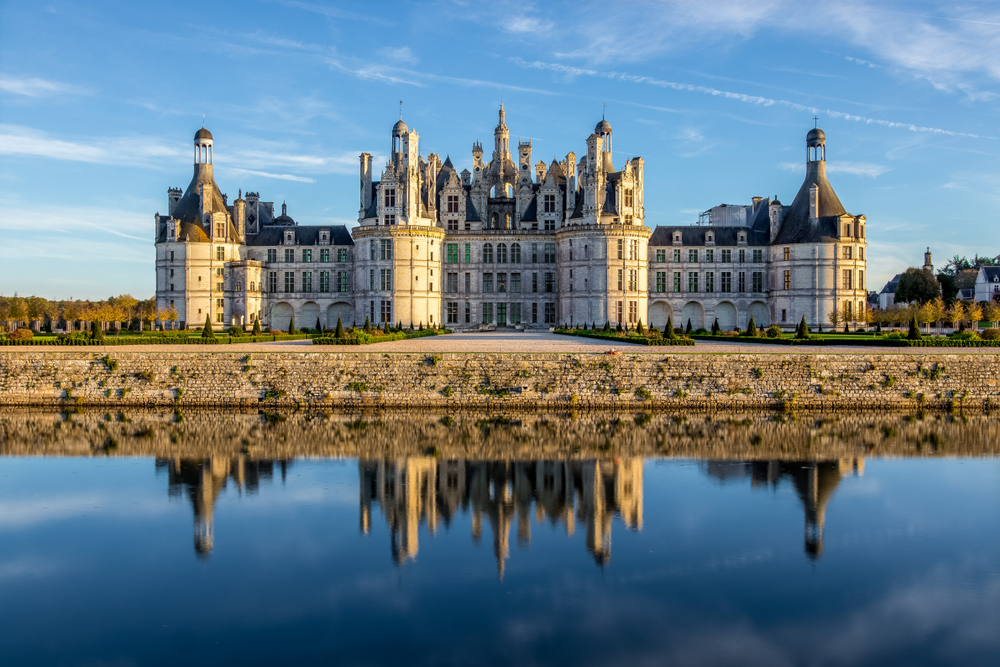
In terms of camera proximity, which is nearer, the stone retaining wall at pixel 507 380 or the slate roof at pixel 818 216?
the stone retaining wall at pixel 507 380

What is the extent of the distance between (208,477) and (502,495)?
7.55 meters

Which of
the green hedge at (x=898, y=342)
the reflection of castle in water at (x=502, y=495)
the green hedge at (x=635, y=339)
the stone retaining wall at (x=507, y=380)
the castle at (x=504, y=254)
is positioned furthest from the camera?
the castle at (x=504, y=254)

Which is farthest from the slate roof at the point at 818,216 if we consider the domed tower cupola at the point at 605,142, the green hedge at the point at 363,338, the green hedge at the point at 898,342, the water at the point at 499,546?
the water at the point at 499,546

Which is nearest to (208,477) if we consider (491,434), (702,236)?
(491,434)

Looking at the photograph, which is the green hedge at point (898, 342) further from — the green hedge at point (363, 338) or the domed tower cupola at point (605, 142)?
the domed tower cupola at point (605, 142)

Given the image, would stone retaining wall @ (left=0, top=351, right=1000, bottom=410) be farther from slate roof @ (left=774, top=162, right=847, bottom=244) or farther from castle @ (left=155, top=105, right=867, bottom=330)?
slate roof @ (left=774, top=162, right=847, bottom=244)

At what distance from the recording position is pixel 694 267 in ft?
224

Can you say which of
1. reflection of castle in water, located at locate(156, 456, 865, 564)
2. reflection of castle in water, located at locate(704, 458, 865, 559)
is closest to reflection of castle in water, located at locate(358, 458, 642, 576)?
reflection of castle in water, located at locate(156, 456, 865, 564)

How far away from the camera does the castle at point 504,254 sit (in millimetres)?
62688

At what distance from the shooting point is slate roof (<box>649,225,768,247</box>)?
6811 cm

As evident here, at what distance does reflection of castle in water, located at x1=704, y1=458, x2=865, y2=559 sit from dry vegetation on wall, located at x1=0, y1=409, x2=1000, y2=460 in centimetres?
80

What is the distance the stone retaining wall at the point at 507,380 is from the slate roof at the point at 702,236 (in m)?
37.3

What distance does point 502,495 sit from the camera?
1914 centimetres

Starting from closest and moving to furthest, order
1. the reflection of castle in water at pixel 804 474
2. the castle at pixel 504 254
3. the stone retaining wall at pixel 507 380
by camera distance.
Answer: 1. the reflection of castle in water at pixel 804 474
2. the stone retaining wall at pixel 507 380
3. the castle at pixel 504 254
